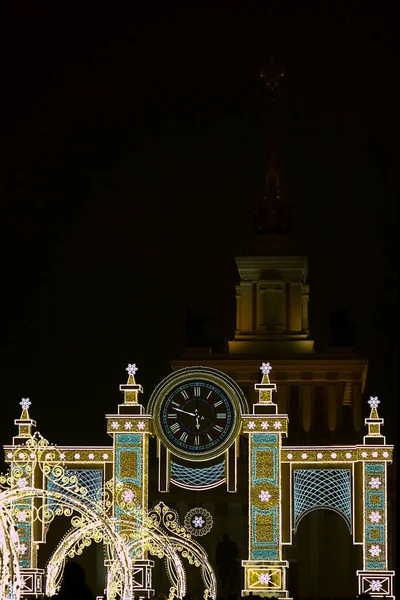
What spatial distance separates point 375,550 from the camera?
127 feet

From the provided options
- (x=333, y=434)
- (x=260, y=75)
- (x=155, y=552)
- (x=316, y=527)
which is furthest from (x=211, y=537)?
(x=260, y=75)

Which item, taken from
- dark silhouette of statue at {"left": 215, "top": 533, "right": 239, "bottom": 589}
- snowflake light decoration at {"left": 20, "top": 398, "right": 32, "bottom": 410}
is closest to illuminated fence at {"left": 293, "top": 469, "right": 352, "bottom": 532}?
dark silhouette of statue at {"left": 215, "top": 533, "right": 239, "bottom": 589}

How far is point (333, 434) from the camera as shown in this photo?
5531cm

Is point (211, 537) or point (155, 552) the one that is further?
point (211, 537)

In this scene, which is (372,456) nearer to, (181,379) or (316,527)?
(181,379)

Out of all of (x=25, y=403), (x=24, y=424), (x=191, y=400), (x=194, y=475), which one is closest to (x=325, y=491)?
(x=194, y=475)

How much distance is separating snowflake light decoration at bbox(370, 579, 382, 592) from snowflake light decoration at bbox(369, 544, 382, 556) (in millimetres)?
617

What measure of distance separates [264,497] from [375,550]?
283 centimetres

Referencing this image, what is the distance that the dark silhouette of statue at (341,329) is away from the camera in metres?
56.0

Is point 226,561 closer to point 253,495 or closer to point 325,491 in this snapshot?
point 325,491

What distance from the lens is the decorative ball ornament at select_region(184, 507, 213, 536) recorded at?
4194cm

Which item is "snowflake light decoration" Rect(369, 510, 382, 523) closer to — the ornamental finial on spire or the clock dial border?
the clock dial border

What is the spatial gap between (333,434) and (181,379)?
16.3 m

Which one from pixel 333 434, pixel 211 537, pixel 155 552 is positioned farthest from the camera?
pixel 333 434
